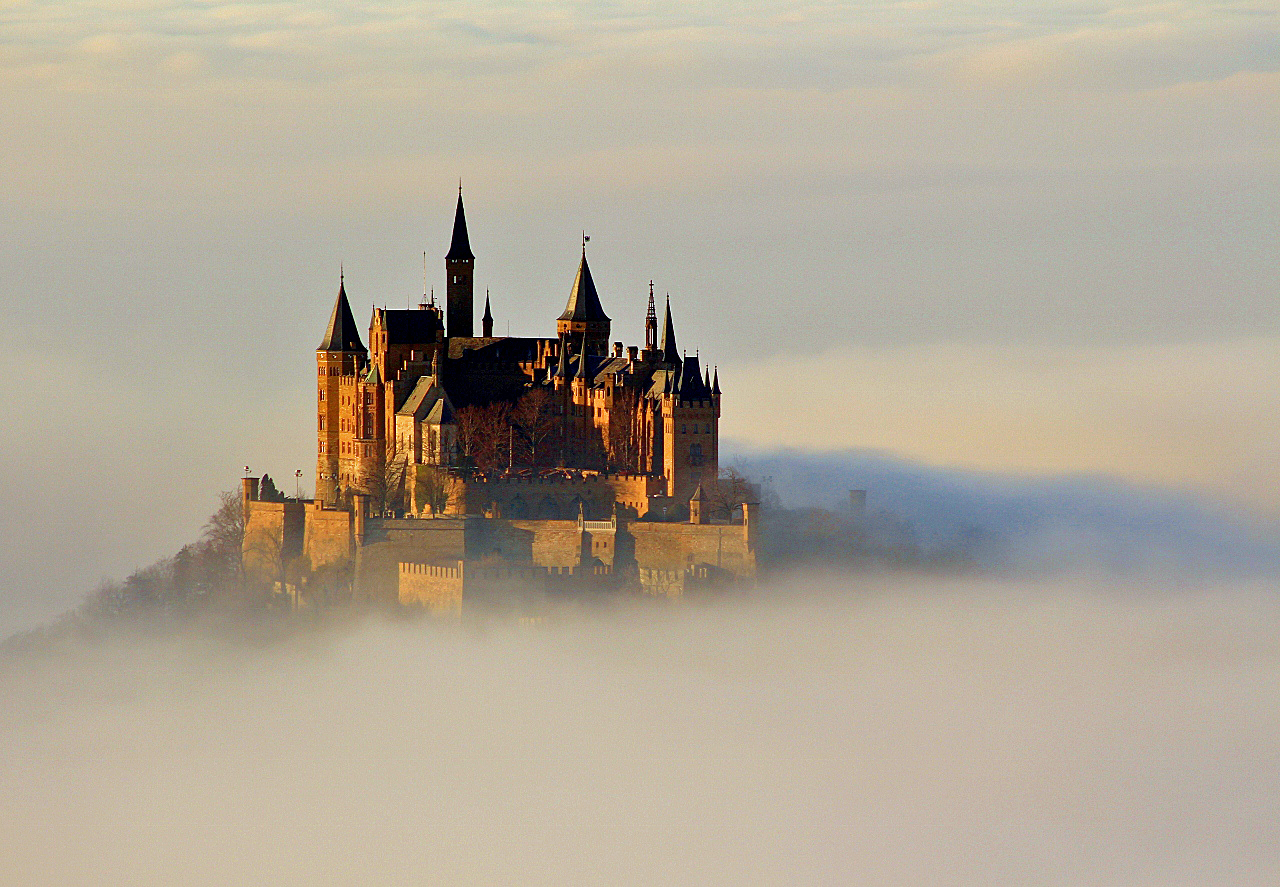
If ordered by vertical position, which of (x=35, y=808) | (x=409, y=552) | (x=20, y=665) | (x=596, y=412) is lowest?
(x=35, y=808)

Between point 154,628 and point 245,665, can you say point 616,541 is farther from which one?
point 154,628

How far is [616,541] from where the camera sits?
189ft

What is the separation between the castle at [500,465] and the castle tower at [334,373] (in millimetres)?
45

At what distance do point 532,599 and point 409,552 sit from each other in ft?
13.7

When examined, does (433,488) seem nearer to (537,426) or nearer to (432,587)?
(432,587)

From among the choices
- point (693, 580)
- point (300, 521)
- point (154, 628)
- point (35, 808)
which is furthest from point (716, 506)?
point (35, 808)

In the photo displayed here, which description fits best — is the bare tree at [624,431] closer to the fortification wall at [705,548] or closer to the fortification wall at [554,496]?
the fortification wall at [554,496]

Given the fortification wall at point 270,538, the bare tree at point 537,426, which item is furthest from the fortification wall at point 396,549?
the bare tree at point 537,426

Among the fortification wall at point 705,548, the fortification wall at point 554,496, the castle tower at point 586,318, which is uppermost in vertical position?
the castle tower at point 586,318

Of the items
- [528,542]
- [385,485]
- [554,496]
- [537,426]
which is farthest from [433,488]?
[537,426]

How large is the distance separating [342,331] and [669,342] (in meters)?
10.7

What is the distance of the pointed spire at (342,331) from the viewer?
216 ft

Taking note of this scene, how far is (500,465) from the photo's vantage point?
202 ft

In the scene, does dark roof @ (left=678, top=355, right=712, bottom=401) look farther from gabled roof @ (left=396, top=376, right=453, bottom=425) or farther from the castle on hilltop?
gabled roof @ (left=396, top=376, right=453, bottom=425)
